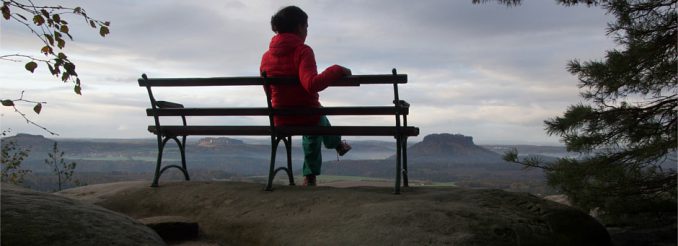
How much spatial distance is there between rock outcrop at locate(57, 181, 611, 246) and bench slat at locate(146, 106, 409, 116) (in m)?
0.73

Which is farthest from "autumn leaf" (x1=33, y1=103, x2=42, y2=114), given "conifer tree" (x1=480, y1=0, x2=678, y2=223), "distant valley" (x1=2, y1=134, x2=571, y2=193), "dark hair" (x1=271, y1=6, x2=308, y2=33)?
"distant valley" (x1=2, y1=134, x2=571, y2=193)

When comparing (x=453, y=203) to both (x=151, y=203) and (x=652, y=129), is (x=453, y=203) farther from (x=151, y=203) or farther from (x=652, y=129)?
(x=151, y=203)

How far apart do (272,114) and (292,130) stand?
254 mm

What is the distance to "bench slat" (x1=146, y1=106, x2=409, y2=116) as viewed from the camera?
4.91m

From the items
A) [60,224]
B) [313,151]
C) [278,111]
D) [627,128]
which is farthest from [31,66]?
[627,128]

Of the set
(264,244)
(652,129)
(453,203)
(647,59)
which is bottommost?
(264,244)

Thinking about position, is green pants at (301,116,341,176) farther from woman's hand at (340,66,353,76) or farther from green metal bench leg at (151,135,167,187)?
green metal bench leg at (151,135,167,187)

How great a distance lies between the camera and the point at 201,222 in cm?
464

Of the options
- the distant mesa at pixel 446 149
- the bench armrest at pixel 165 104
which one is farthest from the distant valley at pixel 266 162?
the bench armrest at pixel 165 104

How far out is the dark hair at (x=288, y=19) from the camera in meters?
5.39

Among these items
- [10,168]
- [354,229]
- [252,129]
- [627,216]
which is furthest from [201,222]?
[10,168]

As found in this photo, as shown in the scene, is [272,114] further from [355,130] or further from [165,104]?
[165,104]

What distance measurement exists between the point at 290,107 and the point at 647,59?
3661 millimetres

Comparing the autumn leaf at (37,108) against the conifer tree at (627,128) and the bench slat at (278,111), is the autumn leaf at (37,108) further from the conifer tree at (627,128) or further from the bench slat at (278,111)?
the conifer tree at (627,128)
